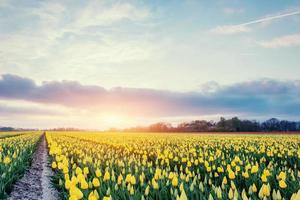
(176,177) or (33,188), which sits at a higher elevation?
(176,177)

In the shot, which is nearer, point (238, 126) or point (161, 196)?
point (161, 196)

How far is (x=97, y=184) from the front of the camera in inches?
223

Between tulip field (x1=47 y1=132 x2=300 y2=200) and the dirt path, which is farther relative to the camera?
the dirt path

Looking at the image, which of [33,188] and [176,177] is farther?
[33,188]

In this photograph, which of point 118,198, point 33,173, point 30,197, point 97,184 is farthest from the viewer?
point 33,173

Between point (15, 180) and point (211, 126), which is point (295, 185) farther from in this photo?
point (211, 126)

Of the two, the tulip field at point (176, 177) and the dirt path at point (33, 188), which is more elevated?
the tulip field at point (176, 177)

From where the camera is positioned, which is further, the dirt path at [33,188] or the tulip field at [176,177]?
the dirt path at [33,188]

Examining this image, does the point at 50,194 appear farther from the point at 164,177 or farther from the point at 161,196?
the point at 161,196

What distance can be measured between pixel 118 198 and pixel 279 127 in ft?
314

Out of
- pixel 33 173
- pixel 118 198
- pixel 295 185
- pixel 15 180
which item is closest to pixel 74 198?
pixel 118 198

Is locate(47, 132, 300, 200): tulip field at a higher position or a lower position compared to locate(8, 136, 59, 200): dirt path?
higher

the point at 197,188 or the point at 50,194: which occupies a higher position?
the point at 197,188

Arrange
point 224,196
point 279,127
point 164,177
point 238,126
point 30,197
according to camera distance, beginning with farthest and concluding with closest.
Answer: point 279,127 → point 238,126 → point 30,197 → point 164,177 → point 224,196
